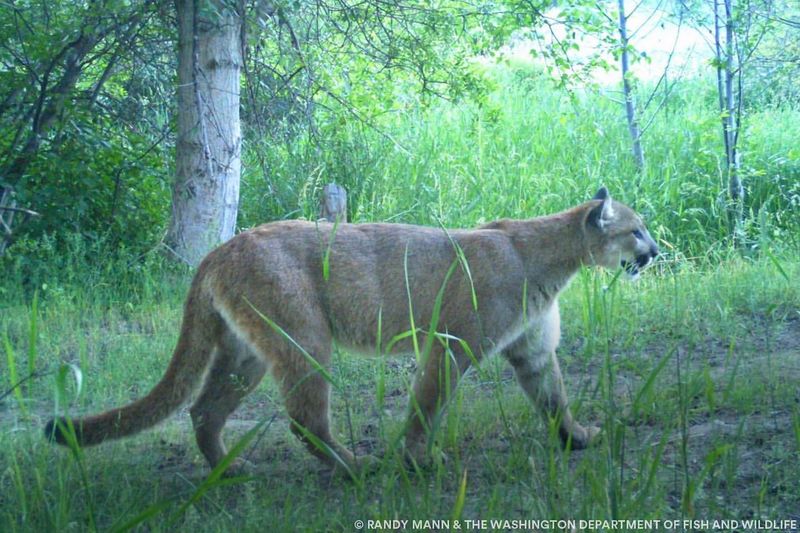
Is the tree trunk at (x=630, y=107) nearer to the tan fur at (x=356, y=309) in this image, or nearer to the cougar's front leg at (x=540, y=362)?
the tan fur at (x=356, y=309)

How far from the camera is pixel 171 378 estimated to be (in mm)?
4535

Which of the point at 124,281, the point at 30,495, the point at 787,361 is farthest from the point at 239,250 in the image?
the point at 124,281

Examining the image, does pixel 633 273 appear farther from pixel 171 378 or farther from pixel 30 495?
pixel 30 495

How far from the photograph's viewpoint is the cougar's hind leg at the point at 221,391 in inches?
188

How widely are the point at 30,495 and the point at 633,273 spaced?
3314 millimetres

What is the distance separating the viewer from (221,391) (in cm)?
487

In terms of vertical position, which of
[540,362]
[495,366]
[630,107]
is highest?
[630,107]

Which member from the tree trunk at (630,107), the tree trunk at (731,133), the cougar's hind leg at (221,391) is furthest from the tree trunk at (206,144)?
the tree trunk at (731,133)

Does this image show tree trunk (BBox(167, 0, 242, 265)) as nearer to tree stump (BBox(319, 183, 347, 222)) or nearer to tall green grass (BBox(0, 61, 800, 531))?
tall green grass (BBox(0, 61, 800, 531))

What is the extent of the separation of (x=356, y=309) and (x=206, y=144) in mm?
3618

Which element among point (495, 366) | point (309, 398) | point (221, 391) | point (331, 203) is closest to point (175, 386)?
point (221, 391)

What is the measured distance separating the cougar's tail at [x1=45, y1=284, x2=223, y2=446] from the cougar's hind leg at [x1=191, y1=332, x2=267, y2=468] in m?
0.13

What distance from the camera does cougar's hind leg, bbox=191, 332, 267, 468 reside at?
15.6 feet

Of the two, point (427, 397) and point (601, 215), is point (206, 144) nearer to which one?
point (601, 215)
